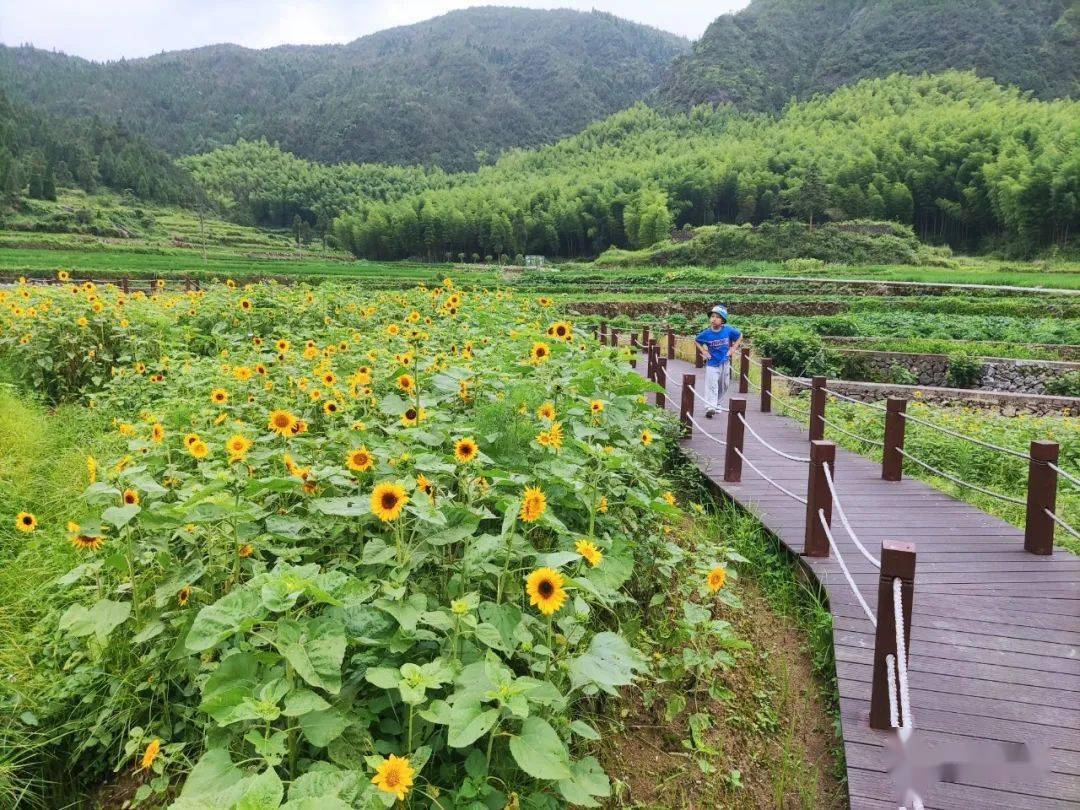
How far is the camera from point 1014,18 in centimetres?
11419

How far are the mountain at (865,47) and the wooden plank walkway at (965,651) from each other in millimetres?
127640

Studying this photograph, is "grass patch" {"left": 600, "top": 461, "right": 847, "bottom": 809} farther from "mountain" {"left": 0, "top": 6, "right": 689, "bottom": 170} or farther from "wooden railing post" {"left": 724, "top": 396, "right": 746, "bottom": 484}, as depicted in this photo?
"mountain" {"left": 0, "top": 6, "right": 689, "bottom": 170}

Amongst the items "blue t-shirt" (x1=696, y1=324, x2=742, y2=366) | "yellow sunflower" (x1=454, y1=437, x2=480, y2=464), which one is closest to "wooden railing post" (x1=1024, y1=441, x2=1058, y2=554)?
"yellow sunflower" (x1=454, y1=437, x2=480, y2=464)

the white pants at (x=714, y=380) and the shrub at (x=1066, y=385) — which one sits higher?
the white pants at (x=714, y=380)

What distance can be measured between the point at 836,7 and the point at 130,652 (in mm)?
170370

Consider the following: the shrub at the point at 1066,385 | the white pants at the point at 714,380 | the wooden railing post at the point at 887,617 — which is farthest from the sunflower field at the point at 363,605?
the shrub at the point at 1066,385

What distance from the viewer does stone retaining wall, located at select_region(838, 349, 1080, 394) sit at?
15.3 metres

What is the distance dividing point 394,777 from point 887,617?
203cm

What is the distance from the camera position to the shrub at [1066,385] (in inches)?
579

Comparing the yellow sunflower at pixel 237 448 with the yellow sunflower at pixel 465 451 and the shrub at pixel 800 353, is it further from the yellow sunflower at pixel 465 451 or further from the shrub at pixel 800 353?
the shrub at pixel 800 353

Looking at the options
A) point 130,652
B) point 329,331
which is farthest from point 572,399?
point 329,331

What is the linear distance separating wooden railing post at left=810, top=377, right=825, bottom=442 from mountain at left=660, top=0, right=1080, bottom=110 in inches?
4936

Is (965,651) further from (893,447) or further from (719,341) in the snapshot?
(719,341)

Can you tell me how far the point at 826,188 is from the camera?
64.4m
